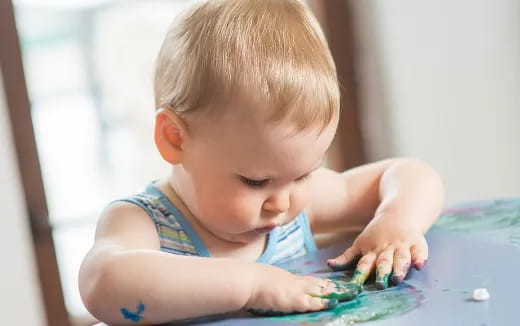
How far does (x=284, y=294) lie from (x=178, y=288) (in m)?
0.09

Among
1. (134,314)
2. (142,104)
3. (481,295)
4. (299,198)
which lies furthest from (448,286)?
(142,104)

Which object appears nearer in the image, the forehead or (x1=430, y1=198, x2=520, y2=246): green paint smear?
the forehead

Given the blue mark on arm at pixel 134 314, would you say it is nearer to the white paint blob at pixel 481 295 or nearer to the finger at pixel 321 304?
the finger at pixel 321 304

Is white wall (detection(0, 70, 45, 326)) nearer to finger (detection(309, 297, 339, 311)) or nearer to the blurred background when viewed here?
the blurred background

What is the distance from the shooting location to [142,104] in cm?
171

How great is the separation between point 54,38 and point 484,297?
1286 millimetres

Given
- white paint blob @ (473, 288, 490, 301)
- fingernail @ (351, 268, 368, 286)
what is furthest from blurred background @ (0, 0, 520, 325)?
white paint blob @ (473, 288, 490, 301)

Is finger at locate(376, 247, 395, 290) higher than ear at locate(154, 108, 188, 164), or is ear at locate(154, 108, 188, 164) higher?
ear at locate(154, 108, 188, 164)

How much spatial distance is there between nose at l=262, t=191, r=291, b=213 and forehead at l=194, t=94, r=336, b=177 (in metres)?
0.03

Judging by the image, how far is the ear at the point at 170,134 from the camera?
723mm

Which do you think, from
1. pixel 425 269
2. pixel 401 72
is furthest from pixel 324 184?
pixel 401 72

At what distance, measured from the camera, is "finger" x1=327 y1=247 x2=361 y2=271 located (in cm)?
75

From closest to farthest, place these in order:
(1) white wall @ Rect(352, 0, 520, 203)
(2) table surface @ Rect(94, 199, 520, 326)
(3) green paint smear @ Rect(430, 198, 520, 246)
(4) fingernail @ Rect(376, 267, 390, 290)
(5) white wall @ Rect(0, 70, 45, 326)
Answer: (2) table surface @ Rect(94, 199, 520, 326), (4) fingernail @ Rect(376, 267, 390, 290), (3) green paint smear @ Rect(430, 198, 520, 246), (5) white wall @ Rect(0, 70, 45, 326), (1) white wall @ Rect(352, 0, 520, 203)

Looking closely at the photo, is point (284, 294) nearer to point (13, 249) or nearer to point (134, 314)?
point (134, 314)
